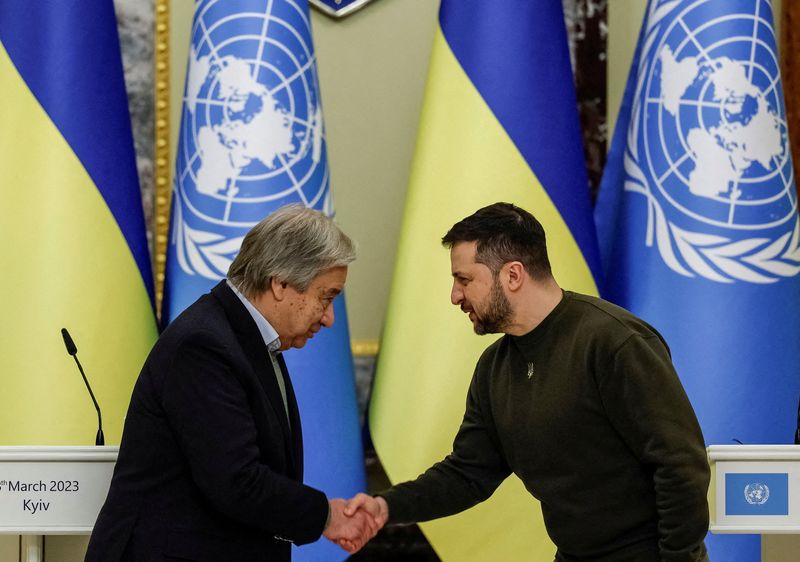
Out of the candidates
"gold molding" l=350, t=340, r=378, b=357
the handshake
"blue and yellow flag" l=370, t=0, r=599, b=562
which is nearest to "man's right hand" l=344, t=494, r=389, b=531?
the handshake

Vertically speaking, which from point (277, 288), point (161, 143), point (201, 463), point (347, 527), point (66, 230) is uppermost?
point (161, 143)

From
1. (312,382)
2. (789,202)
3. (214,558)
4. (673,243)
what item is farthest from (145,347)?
(789,202)

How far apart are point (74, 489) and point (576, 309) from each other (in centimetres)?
113

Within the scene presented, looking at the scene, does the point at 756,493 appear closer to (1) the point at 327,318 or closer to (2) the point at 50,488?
(1) the point at 327,318

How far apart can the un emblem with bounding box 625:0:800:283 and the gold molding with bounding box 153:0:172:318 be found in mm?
1732

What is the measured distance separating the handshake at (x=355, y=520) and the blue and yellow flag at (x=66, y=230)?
1.09 m

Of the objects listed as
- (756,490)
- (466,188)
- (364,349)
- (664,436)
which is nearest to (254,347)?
(664,436)

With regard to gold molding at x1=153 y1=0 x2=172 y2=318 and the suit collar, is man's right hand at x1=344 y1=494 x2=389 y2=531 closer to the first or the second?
the suit collar

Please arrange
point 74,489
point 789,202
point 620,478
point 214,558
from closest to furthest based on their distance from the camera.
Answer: point 214,558 < point 620,478 < point 74,489 < point 789,202

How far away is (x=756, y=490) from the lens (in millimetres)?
2092

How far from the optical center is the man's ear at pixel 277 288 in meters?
1.84

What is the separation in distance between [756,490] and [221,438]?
1154mm

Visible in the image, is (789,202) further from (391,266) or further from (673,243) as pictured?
(391,266)

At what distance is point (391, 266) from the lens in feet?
12.1
